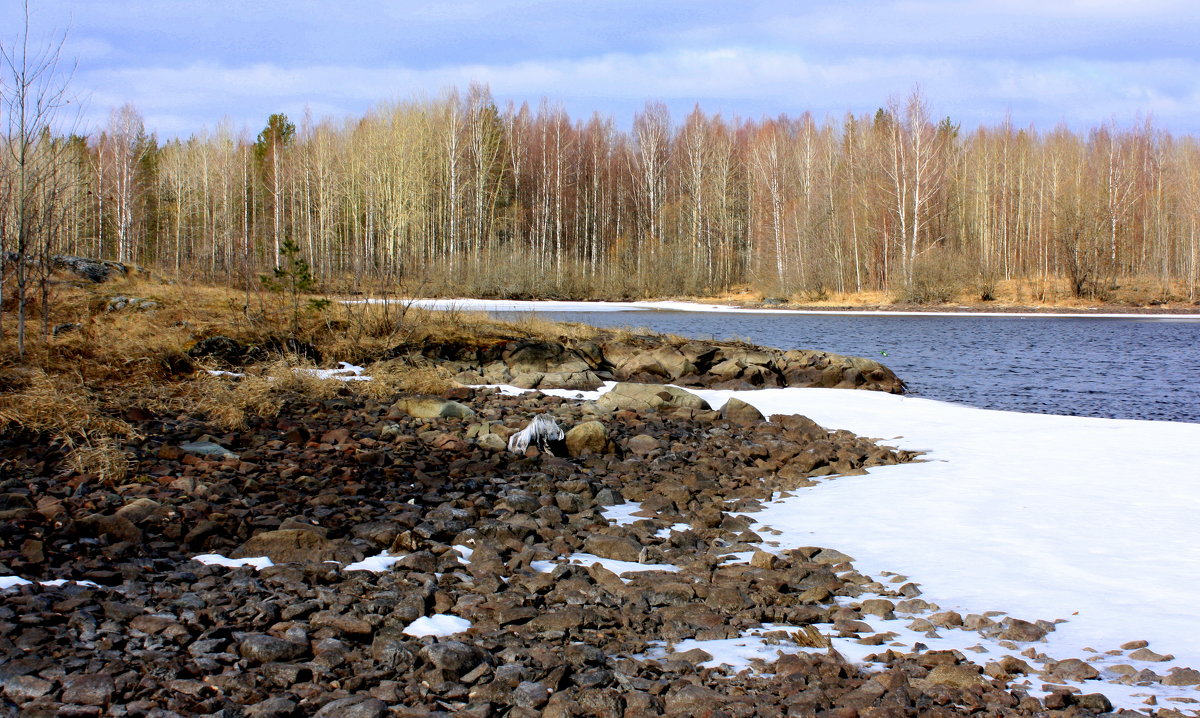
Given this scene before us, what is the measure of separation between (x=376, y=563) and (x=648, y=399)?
247 inches

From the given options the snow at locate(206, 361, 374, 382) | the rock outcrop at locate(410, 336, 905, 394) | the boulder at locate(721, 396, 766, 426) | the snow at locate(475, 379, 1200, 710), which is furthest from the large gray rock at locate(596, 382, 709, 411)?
the snow at locate(206, 361, 374, 382)

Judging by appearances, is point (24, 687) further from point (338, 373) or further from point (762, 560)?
point (338, 373)

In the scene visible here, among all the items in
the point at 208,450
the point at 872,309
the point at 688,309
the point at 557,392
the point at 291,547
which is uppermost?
the point at 688,309

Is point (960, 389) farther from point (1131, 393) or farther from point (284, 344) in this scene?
point (284, 344)

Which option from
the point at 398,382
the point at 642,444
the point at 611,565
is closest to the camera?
the point at 611,565

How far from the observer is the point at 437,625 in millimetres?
3812

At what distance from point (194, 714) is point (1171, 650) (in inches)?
156

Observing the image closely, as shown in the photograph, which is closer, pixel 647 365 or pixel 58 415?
pixel 58 415

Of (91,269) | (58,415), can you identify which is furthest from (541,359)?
(91,269)

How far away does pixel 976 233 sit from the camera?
52.2 metres

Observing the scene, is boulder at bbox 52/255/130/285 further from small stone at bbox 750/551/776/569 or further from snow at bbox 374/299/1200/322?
snow at bbox 374/299/1200/322

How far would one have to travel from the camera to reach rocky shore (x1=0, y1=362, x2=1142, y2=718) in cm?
313

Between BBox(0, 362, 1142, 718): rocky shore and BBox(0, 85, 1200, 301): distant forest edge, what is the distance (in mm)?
35906

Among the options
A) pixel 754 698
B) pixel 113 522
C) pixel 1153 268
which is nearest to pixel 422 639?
pixel 754 698
